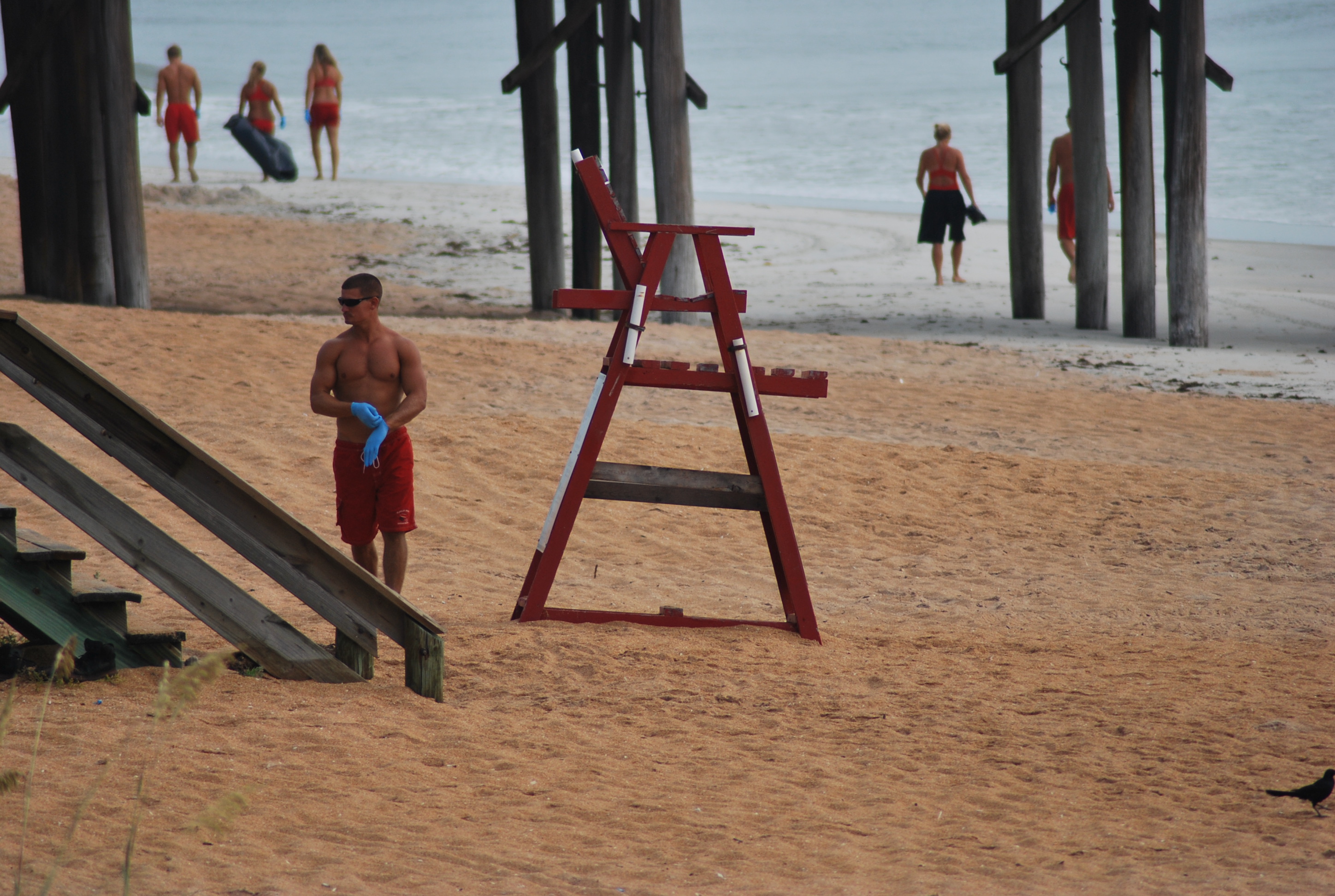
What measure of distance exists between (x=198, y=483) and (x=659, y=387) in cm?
179

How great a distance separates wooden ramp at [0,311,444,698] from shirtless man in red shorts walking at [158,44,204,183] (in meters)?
15.1

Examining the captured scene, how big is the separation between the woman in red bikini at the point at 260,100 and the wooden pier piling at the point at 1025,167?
1111 centimetres

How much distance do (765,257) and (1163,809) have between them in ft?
47.2

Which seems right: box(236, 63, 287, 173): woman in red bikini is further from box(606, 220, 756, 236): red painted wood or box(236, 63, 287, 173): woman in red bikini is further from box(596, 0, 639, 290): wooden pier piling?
box(606, 220, 756, 236): red painted wood

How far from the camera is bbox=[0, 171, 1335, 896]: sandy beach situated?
3340mm

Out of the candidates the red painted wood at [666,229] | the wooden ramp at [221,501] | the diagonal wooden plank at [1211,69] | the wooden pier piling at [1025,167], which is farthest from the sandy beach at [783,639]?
the diagonal wooden plank at [1211,69]

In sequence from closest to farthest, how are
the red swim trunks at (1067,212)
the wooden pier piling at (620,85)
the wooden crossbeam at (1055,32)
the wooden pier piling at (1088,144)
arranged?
the wooden crossbeam at (1055,32) → the wooden pier piling at (620,85) → the wooden pier piling at (1088,144) → the red swim trunks at (1067,212)

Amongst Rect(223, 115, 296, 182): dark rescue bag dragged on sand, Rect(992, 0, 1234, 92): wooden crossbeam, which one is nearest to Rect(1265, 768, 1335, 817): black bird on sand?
Rect(992, 0, 1234, 92): wooden crossbeam

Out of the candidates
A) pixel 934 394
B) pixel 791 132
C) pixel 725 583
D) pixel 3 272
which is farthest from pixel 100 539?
pixel 791 132

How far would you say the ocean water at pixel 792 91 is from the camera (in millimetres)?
32906

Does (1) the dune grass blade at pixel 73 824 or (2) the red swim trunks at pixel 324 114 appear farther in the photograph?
(2) the red swim trunks at pixel 324 114

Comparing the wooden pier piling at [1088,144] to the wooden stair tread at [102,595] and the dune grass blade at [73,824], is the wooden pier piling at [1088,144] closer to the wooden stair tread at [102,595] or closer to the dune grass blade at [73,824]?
the wooden stair tread at [102,595]

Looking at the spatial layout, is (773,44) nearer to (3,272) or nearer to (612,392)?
(3,272)

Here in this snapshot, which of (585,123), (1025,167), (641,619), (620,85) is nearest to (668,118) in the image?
(620,85)
